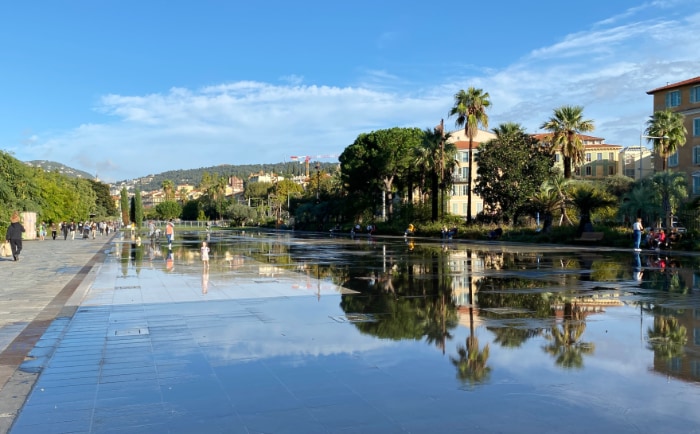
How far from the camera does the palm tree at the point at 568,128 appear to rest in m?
44.9

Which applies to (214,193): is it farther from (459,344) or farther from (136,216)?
(459,344)

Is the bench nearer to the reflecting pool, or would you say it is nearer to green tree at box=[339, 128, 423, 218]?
the reflecting pool

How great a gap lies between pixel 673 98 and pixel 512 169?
1059 inches

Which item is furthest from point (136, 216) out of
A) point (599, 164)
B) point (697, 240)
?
point (697, 240)

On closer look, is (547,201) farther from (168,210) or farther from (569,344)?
(168,210)

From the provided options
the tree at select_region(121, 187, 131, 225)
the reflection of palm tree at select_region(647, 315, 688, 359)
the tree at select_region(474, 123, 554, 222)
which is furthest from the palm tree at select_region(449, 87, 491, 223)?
the tree at select_region(121, 187, 131, 225)

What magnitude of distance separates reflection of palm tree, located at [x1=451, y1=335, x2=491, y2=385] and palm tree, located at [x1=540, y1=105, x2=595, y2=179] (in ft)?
131

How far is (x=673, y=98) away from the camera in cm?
6122

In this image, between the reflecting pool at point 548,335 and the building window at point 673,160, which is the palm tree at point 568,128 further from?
the reflecting pool at point 548,335

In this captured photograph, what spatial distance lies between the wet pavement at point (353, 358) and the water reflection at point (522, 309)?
50 millimetres

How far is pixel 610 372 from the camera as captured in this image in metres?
6.65

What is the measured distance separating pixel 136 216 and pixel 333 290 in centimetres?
14714

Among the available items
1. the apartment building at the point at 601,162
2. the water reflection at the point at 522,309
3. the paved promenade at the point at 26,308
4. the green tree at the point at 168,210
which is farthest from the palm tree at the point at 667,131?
the green tree at the point at 168,210

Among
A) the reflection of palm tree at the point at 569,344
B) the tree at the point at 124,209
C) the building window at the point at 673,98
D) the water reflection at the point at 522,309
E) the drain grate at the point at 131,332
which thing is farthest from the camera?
the tree at the point at 124,209
